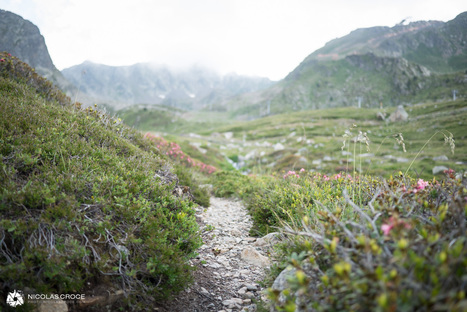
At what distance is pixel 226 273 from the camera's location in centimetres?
443

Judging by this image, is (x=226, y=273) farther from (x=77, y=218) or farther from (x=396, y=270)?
(x=396, y=270)

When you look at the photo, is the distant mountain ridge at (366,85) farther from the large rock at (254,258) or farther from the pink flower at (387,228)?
the pink flower at (387,228)

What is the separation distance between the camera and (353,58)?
193 meters

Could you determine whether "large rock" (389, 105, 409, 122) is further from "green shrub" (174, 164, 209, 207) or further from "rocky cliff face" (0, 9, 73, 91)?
"rocky cliff face" (0, 9, 73, 91)

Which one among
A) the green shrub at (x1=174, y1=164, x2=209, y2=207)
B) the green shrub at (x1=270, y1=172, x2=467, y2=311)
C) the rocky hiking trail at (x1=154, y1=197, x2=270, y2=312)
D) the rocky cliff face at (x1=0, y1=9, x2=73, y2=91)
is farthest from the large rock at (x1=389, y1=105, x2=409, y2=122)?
the rocky cliff face at (x1=0, y1=9, x2=73, y2=91)

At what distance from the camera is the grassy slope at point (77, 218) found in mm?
2537

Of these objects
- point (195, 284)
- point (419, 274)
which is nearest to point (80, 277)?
point (195, 284)

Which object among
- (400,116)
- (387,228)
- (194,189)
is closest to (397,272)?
(387,228)

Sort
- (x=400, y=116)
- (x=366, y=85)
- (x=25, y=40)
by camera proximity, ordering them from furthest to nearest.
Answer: (x=25, y=40) → (x=366, y=85) → (x=400, y=116)

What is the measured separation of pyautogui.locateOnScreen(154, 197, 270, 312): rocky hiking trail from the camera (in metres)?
3.44

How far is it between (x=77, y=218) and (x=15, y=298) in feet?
3.15

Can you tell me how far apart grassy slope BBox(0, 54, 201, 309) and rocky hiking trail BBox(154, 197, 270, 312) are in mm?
448

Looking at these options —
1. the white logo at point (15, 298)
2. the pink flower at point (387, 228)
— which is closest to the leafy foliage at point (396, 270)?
the pink flower at point (387, 228)

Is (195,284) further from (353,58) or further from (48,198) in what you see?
(353,58)
